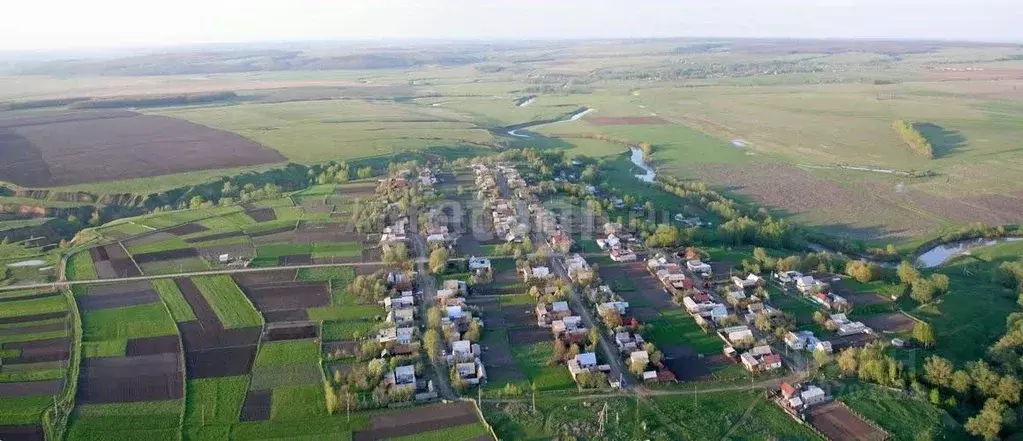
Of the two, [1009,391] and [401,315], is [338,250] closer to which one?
[401,315]

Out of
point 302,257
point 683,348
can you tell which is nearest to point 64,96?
point 302,257

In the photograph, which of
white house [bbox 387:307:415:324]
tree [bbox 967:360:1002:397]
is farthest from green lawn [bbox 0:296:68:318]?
tree [bbox 967:360:1002:397]

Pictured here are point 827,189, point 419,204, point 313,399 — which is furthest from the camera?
point 827,189

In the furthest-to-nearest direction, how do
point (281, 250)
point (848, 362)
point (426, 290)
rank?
Result: point (281, 250) → point (426, 290) → point (848, 362)

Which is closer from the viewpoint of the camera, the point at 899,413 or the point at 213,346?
the point at 899,413

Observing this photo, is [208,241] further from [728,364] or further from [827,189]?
[827,189]

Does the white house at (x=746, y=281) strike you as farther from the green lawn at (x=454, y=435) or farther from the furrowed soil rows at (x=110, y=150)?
the furrowed soil rows at (x=110, y=150)

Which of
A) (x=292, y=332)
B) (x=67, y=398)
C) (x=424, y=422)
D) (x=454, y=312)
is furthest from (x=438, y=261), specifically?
(x=67, y=398)
